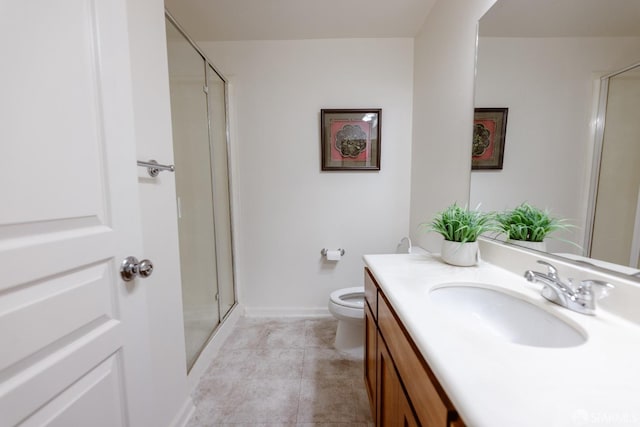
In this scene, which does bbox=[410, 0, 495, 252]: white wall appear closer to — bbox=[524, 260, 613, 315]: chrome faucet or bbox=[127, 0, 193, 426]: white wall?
bbox=[524, 260, 613, 315]: chrome faucet

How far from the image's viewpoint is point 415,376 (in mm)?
594

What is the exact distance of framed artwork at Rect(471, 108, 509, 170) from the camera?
1075mm

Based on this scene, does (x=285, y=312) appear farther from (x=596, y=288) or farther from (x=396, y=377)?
(x=596, y=288)

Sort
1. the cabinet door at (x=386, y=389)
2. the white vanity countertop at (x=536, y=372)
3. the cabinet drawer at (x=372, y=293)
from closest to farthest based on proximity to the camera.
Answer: the white vanity countertop at (x=536, y=372) < the cabinet door at (x=386, y=389) < the cabinet drawer at (x=372, y=293)

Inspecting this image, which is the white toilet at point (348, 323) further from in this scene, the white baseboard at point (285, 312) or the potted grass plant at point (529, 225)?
the potted grass plant at point (529, 225)

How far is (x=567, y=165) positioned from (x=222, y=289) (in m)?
2.17

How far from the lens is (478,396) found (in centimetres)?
38

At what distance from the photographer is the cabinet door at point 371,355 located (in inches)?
41.8

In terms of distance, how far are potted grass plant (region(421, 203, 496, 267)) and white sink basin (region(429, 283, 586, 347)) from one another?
191mm

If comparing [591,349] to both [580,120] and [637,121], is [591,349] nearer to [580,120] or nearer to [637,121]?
[637,121]

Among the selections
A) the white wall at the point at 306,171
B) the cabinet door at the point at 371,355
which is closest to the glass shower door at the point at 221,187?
the white wall at the point at 306,171

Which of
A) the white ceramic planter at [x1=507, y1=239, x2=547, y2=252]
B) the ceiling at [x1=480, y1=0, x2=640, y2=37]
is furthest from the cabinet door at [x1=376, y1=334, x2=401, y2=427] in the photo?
the ceiling at [x1=480, y1=0, x2=640, y2=37]

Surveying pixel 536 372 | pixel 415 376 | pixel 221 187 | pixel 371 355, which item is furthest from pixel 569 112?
pixel 221 187

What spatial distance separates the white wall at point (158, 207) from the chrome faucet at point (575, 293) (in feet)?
4.48
